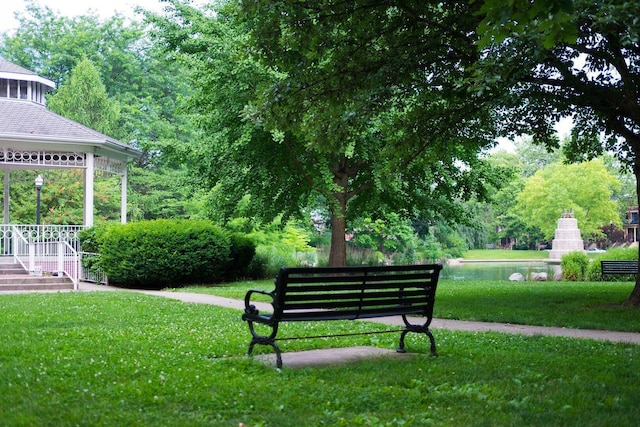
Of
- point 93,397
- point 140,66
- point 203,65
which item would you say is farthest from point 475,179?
point 140,66

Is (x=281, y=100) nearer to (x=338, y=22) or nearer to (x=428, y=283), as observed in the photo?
(x=338, y=22)

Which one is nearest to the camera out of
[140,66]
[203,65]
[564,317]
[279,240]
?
[564,317]

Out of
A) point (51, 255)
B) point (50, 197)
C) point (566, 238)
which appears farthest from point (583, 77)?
point (566, 238)

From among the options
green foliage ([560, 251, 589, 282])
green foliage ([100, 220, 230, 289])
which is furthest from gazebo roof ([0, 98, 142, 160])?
green foliage ([560, 251, 589, 282])

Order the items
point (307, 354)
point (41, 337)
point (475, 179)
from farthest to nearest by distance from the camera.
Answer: point (475, 179), point (41, 337), point (307, 354)

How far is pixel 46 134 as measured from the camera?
21.3m

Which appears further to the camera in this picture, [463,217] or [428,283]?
[463,217]

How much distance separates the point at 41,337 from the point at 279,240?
78.3ft

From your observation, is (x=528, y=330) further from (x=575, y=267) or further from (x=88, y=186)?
(x=575, y=267)

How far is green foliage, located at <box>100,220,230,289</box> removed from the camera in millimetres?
19891

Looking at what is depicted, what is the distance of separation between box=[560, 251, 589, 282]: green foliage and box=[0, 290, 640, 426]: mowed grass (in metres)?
17.4

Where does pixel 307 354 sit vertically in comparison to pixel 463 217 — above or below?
below

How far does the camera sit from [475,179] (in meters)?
22.6

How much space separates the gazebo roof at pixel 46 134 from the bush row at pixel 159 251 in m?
2.57
